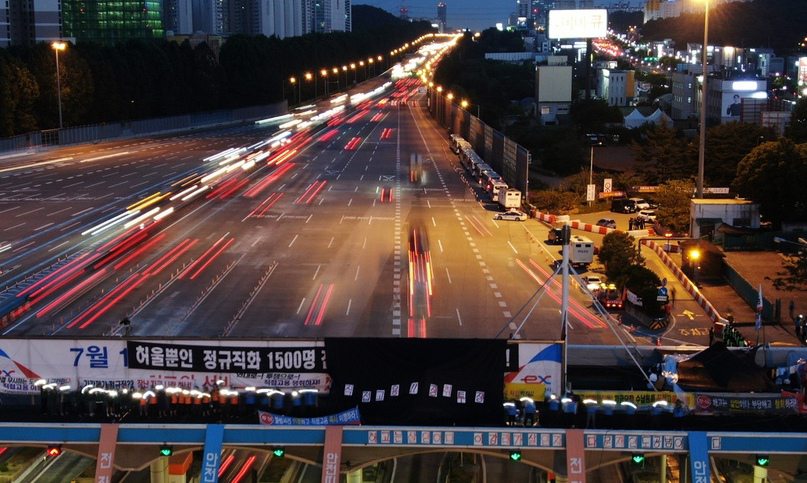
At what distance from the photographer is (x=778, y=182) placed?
52312mm

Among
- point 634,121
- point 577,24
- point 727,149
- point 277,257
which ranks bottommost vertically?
point 277,257

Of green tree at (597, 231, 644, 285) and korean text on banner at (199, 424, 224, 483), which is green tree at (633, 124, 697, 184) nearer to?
green tree at (597, 231, 644, 285)

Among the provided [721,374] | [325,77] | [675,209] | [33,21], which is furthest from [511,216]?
[325,77]

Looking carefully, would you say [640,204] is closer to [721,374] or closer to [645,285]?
[645,285]

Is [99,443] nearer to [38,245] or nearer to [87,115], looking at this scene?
[38,245]

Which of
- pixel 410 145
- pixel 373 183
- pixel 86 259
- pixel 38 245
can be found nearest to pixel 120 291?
pixel 86 259

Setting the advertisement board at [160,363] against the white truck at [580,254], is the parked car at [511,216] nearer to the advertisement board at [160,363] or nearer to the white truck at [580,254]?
the white truck at [580,254]

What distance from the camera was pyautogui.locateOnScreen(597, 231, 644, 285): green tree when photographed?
40594 millimetres

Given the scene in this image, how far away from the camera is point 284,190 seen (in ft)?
222

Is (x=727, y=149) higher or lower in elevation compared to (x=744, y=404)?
higher

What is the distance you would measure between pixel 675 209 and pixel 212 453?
137 ft

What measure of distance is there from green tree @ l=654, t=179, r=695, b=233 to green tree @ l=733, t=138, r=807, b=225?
3.02 metres

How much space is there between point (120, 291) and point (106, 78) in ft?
245

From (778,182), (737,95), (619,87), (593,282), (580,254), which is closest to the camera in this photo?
(593,282)
